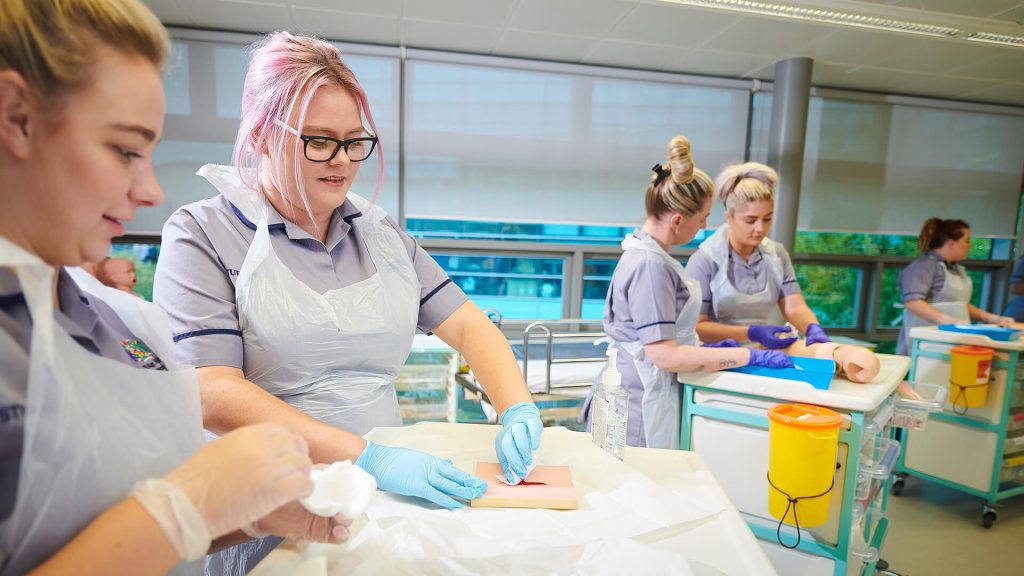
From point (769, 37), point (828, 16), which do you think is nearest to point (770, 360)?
point (828, 16)

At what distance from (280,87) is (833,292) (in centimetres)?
461

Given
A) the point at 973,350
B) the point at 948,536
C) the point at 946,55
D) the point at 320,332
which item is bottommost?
the point at 948,536

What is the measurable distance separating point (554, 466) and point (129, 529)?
66 cm

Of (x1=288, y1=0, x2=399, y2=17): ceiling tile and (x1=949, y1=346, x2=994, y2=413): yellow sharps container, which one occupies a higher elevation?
(x1=288, y1=0, x2=399, y2=17): ceiling tile

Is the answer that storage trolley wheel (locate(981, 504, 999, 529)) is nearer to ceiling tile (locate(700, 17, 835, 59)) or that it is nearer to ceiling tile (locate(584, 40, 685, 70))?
ceiling tile (locate(700, 17, 835, 59))

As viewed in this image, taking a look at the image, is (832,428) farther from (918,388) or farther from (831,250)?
(831,250)

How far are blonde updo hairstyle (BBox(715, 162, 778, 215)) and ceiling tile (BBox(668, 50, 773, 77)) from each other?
4.70 ft

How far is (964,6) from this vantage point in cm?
277

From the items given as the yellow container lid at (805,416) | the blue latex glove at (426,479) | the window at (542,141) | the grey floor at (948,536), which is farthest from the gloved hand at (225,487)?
the window at (542,141)

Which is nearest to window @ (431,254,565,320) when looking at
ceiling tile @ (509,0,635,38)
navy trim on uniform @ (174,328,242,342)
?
ceiling tile @ (509,0,635,38)

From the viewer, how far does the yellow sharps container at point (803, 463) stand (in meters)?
1.30

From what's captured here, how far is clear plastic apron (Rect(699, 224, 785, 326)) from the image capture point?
2.38 metres

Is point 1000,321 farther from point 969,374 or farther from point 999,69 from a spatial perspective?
point 999,69

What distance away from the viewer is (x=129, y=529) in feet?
1.53
